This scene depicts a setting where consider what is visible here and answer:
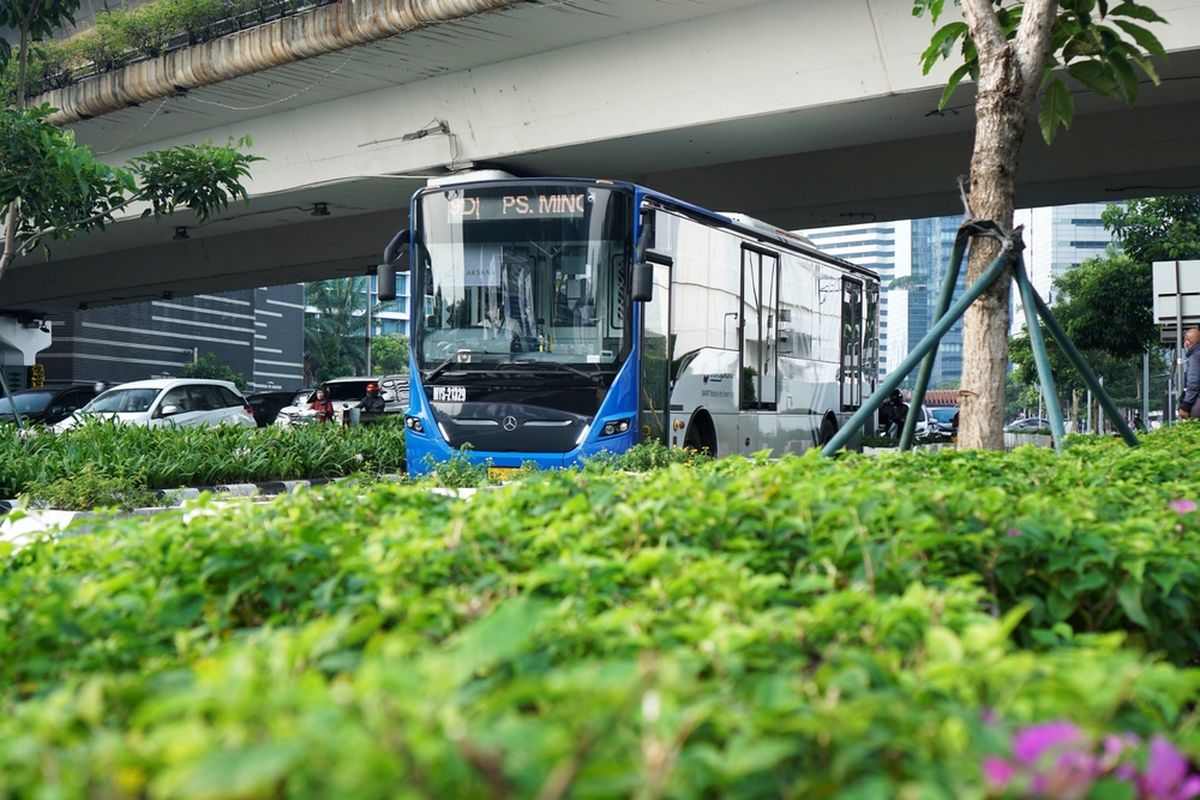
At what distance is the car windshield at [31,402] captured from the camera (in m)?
30.5

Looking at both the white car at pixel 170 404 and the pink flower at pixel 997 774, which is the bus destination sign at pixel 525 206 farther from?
the pink flower at pixel 997 774

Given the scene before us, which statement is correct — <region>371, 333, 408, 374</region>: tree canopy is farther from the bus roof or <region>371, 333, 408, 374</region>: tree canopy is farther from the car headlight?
the car headlight

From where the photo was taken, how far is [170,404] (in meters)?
25.0

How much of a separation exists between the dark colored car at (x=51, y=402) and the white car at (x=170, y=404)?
4.49 m

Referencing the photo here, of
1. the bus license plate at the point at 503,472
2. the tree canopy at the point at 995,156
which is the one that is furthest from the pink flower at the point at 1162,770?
the bus license plate at the point at 503,472

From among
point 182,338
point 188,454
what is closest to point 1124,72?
point 188,454

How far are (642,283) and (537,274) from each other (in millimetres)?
1061

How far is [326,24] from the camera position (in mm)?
20312

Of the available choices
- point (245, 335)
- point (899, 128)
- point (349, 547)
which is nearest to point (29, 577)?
point (349, 547)

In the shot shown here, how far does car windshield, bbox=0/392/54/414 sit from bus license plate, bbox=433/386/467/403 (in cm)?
1903

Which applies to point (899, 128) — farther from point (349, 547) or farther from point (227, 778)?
point (227, 778)

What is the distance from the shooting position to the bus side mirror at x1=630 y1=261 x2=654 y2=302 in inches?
543

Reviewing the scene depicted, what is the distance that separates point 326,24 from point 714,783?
20136 millimetres

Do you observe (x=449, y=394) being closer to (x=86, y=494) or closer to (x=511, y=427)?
(x=511, y=427)
